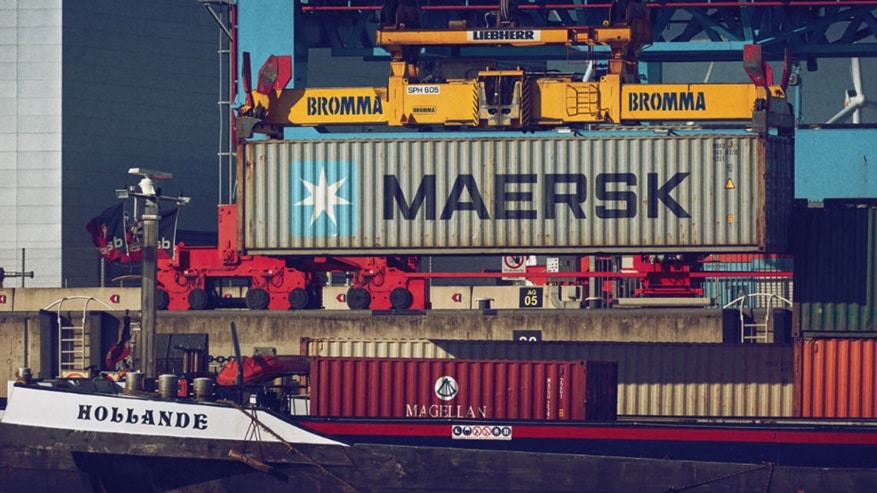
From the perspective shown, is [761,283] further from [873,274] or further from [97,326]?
[97,326]

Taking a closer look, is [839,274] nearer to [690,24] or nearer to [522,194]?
[522,194]

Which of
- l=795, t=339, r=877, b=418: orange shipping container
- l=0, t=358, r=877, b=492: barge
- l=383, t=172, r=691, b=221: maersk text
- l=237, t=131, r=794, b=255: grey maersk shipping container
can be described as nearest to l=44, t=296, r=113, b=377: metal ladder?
l=237, t=131, r=794, b=255: grey maersk shipping container

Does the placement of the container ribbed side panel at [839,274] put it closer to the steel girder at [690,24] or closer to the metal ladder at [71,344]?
the steel girder at [690,24]

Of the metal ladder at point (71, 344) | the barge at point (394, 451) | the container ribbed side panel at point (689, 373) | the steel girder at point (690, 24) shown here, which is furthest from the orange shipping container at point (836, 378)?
the metal ladder at point (71, 344)

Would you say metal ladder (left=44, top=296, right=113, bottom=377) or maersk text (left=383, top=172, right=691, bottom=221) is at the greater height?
maersk text (left=383, top=172, right=691, bottom=221)

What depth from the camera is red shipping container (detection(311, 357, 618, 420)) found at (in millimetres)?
30297

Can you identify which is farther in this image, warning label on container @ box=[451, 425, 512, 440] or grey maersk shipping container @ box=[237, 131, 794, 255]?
grey maersk shipping container @ box=[237, 131, 794, 255]

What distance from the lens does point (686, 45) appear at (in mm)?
45000

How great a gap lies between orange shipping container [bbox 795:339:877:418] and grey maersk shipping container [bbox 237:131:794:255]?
2.76 m

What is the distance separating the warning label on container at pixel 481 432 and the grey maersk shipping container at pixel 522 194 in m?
4.86

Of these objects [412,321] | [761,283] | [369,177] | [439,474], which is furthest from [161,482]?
[761,283]

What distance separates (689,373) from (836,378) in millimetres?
3109

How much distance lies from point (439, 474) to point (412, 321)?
957 centimetres

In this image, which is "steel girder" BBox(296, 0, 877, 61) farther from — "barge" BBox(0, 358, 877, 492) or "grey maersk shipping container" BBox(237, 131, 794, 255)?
"barge" BBox(0, 358, 877, 492)
